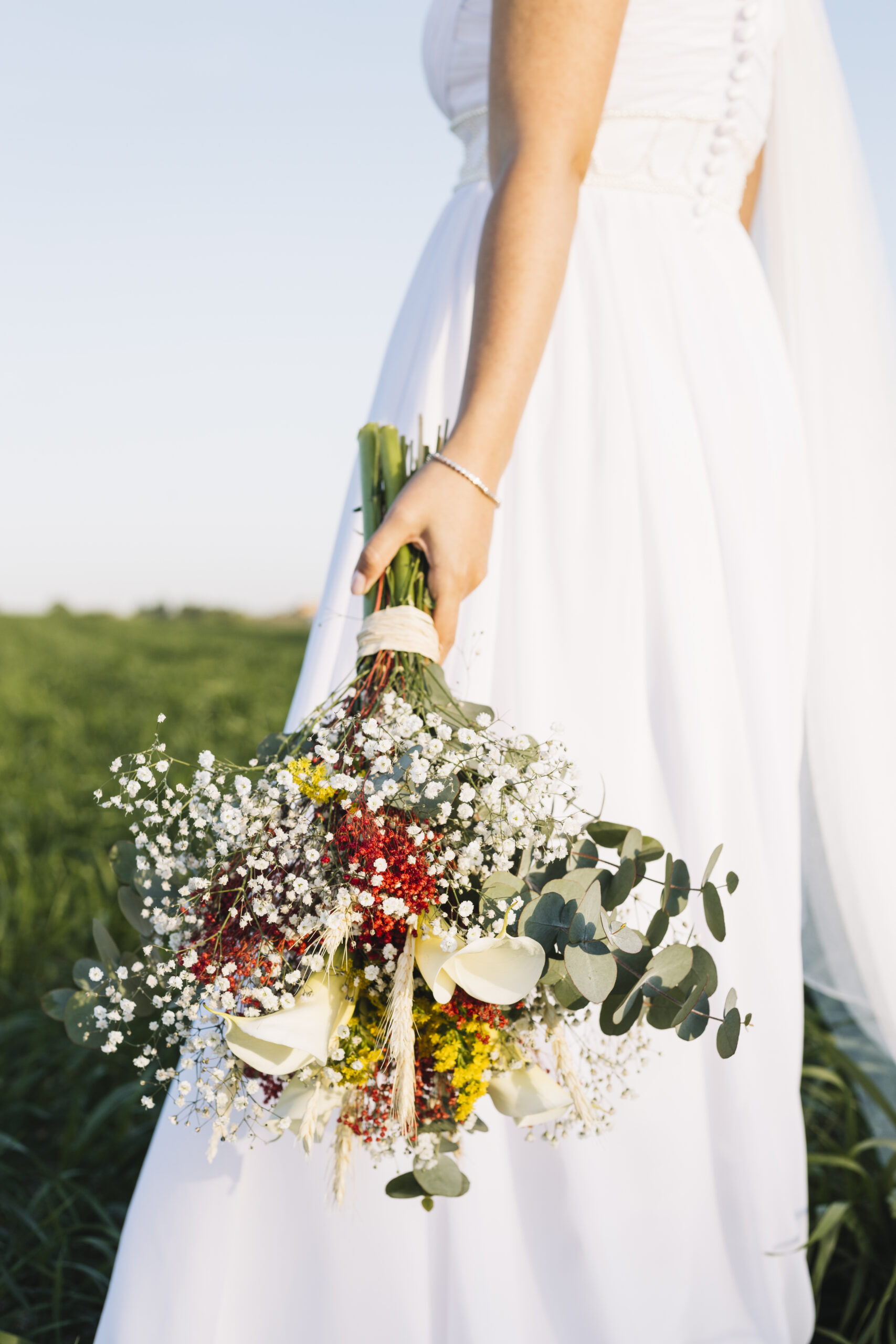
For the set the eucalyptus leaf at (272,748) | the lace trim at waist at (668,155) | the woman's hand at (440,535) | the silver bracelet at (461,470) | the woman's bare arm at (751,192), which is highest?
the woman's bare arm at (751,192)

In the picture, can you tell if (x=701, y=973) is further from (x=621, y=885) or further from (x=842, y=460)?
(x=842, y=460)

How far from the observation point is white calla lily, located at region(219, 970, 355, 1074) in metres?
0.90

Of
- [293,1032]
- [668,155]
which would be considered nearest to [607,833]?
[293,1032]

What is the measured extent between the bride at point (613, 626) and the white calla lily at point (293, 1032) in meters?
0.39

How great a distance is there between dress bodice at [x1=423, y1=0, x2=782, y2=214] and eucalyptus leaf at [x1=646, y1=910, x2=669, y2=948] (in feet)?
3.98

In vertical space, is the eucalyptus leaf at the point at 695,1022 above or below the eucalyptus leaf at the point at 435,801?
below

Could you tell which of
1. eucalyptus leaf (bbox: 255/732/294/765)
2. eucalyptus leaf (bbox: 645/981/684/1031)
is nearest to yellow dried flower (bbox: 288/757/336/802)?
eucalyptus leaf (bbox: 255/732/294/765)

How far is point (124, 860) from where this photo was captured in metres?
1.27

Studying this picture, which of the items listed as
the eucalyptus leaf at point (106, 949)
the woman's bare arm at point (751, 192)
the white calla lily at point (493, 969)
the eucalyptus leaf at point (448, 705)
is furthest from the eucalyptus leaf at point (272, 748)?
the woman's bare arm at point (751, 192)

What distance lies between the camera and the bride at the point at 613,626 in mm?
1343

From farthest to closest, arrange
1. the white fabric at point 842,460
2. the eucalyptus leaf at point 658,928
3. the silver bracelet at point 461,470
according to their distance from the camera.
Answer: the white fabric at point 842,460 → the silver bracelet at point 461,470 → the eucalyptus leaf at point 658,928

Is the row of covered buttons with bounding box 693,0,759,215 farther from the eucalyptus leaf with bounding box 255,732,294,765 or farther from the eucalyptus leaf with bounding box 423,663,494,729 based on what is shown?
the eucalyptus leaf with bounding box 255,732,294,765

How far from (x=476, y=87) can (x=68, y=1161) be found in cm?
234

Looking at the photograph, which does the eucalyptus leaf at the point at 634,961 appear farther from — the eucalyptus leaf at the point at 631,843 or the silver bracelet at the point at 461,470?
the silver bracelet at the point at 461,470
